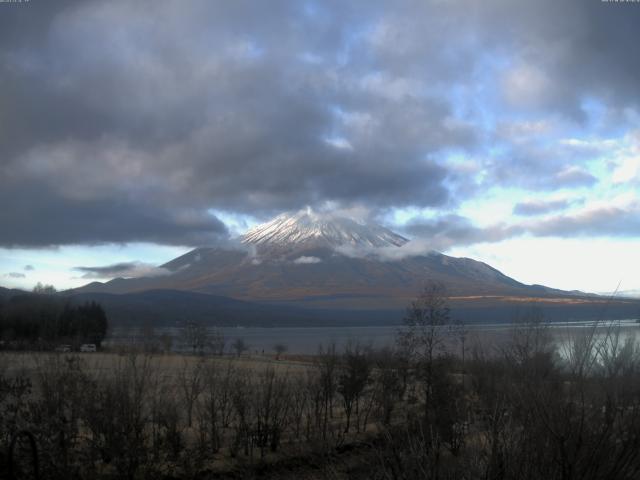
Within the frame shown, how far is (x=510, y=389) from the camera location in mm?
8578

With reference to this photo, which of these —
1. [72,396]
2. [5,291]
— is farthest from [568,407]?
[5,291]

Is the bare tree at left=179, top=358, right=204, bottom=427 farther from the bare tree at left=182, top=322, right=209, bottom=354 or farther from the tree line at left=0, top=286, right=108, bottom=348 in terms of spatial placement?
the bare tree at left=182, top=322, right=209, bottom=354

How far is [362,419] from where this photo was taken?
27812 millimetres

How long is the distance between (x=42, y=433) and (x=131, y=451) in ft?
8.56

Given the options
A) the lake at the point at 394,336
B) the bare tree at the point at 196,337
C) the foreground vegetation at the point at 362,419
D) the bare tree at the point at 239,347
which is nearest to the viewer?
the foreground vegetation at the point at 362,419

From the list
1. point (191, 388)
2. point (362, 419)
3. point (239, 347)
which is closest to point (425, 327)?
point (362, 419)

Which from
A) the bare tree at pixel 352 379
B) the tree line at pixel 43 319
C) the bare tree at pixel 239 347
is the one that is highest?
the tree line at pixel 43 319

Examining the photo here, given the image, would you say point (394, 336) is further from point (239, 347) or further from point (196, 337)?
point (196, 337)

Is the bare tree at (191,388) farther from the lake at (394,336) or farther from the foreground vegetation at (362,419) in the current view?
the lake at (394,336)

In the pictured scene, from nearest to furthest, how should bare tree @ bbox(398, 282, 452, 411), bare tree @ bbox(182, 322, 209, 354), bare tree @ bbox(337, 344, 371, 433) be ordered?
bare tree @ bbox(337, 344, 371, 433) < bare tree @ bbox(398, 282, 452, 411) < bare tree @ bbox(182, 322, 209, 354)

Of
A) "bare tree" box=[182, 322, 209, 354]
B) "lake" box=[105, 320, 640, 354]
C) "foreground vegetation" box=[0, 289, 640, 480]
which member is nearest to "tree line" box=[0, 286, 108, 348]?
"lake" box=[105, 320, 640, 354]

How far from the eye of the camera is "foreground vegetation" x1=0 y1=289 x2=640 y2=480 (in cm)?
618

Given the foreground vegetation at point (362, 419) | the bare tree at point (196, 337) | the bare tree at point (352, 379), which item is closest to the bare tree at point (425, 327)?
the foreground vegetation at point (362, 419)

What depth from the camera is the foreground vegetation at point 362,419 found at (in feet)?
20.3
